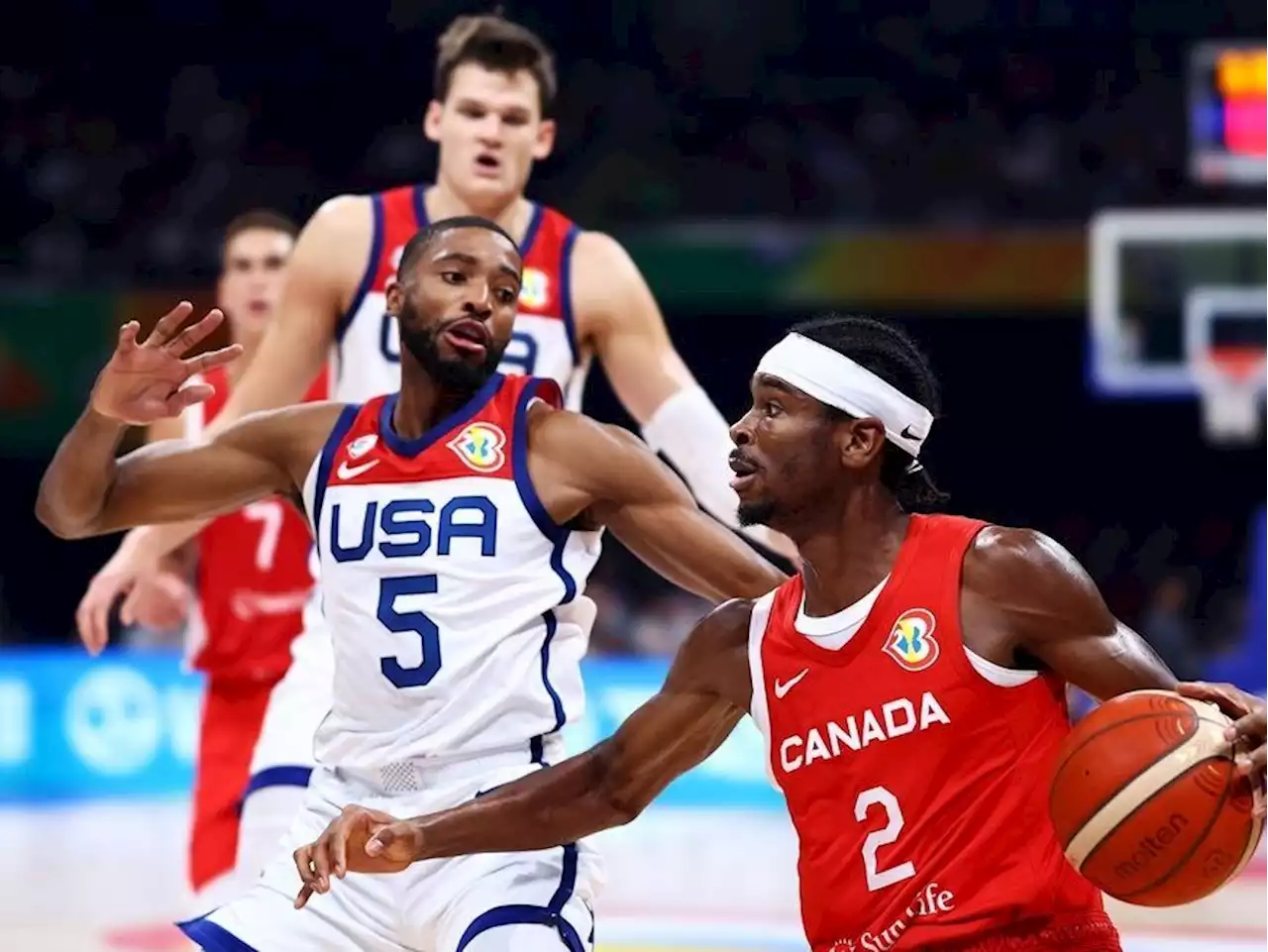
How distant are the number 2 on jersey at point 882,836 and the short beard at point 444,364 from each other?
1.46 m

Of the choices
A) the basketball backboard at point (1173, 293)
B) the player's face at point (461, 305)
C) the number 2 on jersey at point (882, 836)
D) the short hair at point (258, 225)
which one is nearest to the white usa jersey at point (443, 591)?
the player's face at point (461, 305)

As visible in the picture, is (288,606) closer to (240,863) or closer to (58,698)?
(240,863)

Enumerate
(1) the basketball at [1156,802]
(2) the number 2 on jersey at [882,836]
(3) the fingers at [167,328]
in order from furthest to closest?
(3) the fingers at [167,328] → (2) the number 2 on jersey at [882,836] → (1) the basketball at [1156,802]

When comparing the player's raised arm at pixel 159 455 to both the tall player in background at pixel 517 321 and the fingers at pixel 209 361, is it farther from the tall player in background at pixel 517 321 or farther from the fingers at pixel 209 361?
the tall player in background at pixel 517 321

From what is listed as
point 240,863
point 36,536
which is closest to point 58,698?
point 36,536

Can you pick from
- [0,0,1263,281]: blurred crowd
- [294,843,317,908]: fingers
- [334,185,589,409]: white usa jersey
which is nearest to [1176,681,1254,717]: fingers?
[294,843,317,908]: fingers

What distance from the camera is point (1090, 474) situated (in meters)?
20.3

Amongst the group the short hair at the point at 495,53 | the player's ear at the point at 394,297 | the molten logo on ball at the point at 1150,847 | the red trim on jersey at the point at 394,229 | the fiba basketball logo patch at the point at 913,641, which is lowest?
the molten logo on ball at the point at 1150,847

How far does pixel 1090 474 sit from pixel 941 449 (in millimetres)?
1509

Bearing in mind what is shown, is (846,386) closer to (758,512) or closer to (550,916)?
(758,512)

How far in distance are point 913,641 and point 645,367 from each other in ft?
7.16

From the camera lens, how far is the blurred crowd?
745 inches

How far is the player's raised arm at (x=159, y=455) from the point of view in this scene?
188 inches

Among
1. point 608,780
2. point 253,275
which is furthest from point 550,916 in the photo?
point 253,275
